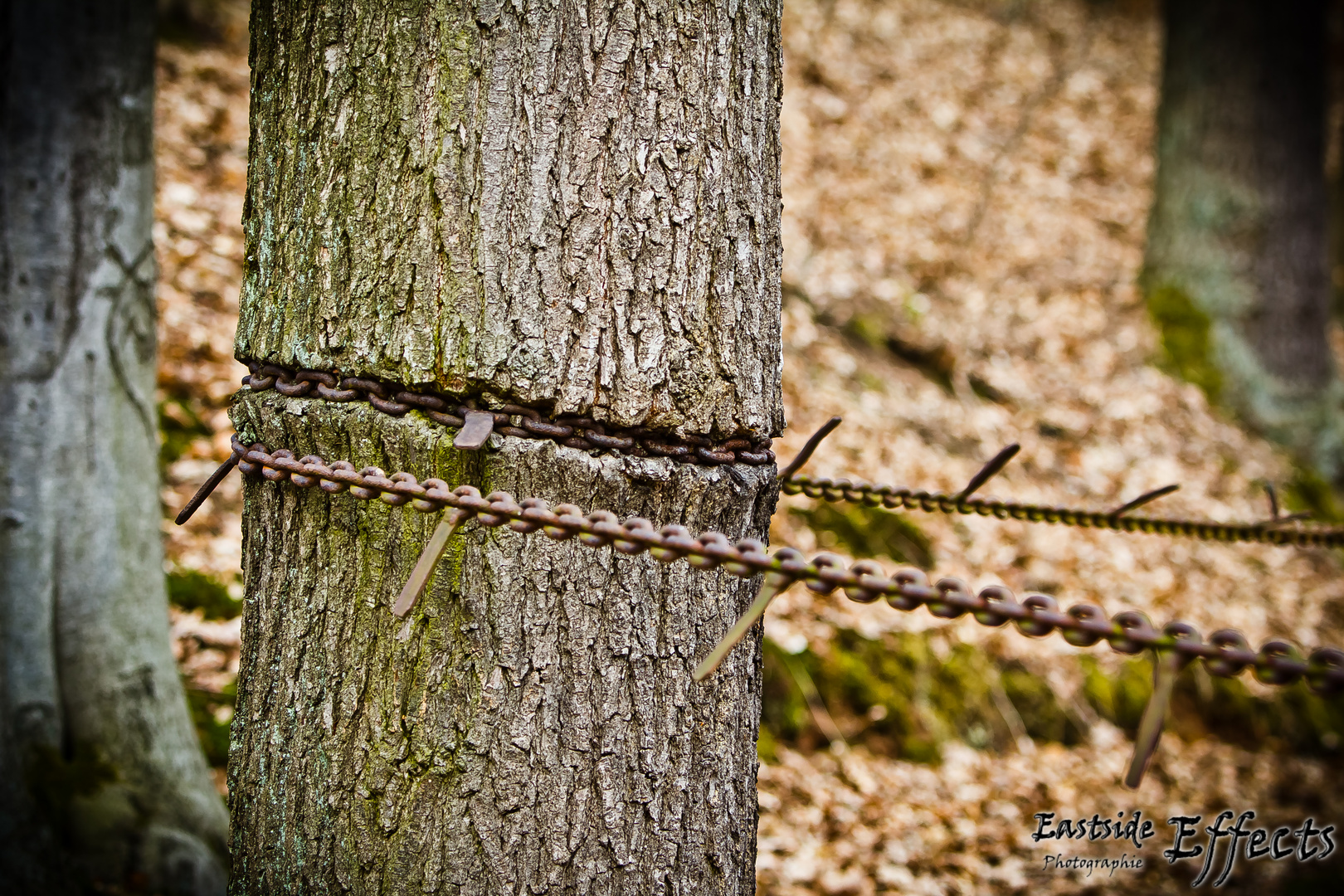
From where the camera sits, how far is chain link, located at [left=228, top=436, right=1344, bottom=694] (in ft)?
2.80

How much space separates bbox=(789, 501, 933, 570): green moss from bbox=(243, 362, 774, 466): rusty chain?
3.28m

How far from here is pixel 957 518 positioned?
205 inches

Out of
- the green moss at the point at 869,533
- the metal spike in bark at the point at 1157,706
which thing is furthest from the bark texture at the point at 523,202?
the green moss at the point at 869,533

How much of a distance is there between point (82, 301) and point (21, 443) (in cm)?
47

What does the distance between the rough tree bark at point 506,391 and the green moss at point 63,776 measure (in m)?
1.56

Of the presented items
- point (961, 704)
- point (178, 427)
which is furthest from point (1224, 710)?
point (178, 427)

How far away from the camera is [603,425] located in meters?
1.31

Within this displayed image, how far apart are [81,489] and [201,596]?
3.02 ft

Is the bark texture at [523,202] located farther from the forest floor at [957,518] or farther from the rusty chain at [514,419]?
the forest floor at [957,518]

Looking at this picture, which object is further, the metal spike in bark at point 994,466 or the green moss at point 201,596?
the green moss at point 201,596

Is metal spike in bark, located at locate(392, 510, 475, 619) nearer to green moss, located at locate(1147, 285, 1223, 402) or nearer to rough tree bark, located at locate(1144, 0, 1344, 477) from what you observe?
green moss, located at locate(1147, 285, 1223, 402)

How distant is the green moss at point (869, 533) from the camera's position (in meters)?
4.57

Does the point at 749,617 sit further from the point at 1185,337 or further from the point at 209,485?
the point at 1185,337

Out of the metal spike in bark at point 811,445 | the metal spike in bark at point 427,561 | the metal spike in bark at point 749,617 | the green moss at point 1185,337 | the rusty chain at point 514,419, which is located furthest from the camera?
the green moss at point 1185,337
